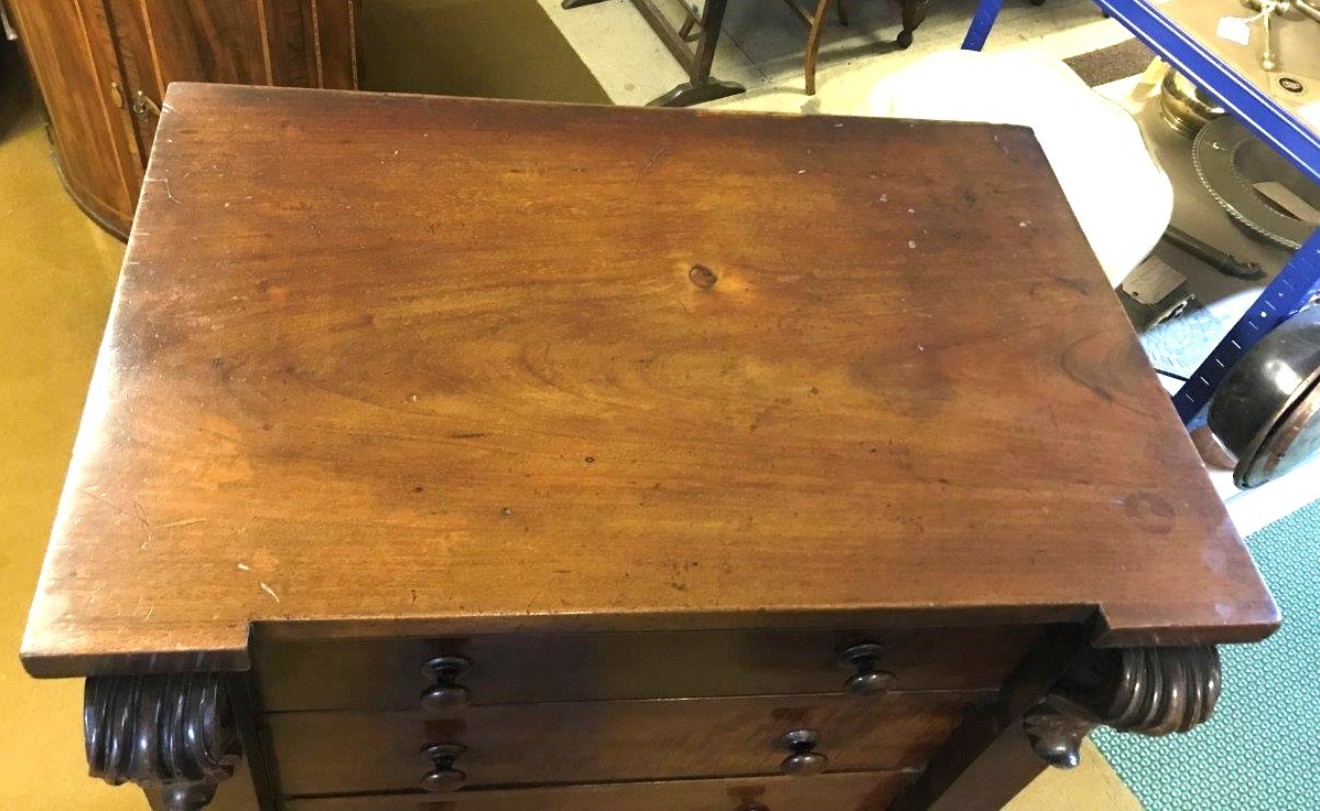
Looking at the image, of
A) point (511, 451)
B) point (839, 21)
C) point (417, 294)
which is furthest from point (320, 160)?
point (839, 21)

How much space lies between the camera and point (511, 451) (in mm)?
798

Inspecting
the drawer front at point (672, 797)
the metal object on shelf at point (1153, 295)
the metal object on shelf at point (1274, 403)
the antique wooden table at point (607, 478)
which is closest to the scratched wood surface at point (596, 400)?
the antique wooden table at point (607, 478)

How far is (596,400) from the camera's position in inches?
33.1

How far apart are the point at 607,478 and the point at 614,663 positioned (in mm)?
157

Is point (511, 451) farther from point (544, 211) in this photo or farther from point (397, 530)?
point (544, 211)

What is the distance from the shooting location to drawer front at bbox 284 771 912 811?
1026 millimetres

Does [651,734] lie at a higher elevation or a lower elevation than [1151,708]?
lower

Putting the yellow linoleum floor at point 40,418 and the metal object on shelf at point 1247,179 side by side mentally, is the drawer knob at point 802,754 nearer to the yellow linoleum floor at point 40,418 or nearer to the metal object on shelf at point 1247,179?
the yellow linoleum floor at point 40,418

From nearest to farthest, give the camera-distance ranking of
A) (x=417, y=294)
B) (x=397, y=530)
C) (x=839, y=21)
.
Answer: (x=397, y=530) < (x=417, y=294) < (x=839, y=21)

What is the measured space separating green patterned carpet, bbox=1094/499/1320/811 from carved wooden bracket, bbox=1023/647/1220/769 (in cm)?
76

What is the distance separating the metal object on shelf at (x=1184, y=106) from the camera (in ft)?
7.34

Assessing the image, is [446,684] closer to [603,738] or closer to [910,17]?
[603,738]

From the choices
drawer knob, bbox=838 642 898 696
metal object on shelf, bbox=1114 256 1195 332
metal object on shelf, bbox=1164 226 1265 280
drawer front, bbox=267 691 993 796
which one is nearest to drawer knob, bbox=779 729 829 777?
drawer front, bbox=267 691 993 796

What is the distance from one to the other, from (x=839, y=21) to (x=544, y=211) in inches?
81.7
